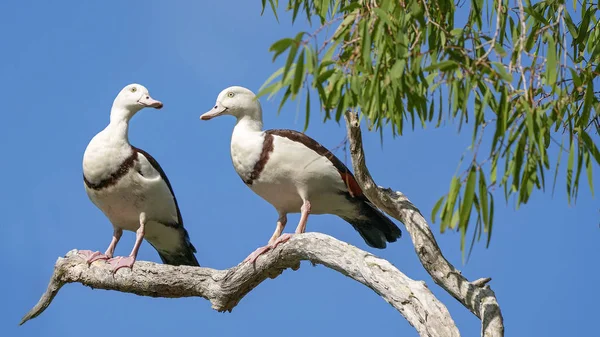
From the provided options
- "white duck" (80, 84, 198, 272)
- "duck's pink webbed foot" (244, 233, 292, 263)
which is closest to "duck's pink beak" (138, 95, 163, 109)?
"white duck" (80, 84, 198, 272)

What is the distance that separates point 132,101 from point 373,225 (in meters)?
1.98

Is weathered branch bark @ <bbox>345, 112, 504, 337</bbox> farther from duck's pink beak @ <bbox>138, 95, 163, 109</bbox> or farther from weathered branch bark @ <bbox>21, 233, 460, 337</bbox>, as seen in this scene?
duck's pink beak @ <bbox>138, 95, 163, 109</bbox>

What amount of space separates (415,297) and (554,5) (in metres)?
2.28

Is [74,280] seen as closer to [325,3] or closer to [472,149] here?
[325,3]

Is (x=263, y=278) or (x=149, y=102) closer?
→ (x=263, y=278)

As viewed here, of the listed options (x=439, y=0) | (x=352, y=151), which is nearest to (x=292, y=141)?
(x=352, y=151)

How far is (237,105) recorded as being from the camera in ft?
23.4

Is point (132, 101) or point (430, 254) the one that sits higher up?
point (132, 101)

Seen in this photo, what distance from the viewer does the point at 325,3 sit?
20.1 feet

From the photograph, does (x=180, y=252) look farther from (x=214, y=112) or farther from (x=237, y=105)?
Answer: (x=237, y=105)

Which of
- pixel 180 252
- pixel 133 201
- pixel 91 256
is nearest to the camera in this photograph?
pixel 133 201

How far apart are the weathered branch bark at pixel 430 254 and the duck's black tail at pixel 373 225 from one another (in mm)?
684

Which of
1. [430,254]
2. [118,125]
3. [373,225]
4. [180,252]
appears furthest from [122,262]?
[430,254]

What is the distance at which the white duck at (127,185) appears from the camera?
7.07m
